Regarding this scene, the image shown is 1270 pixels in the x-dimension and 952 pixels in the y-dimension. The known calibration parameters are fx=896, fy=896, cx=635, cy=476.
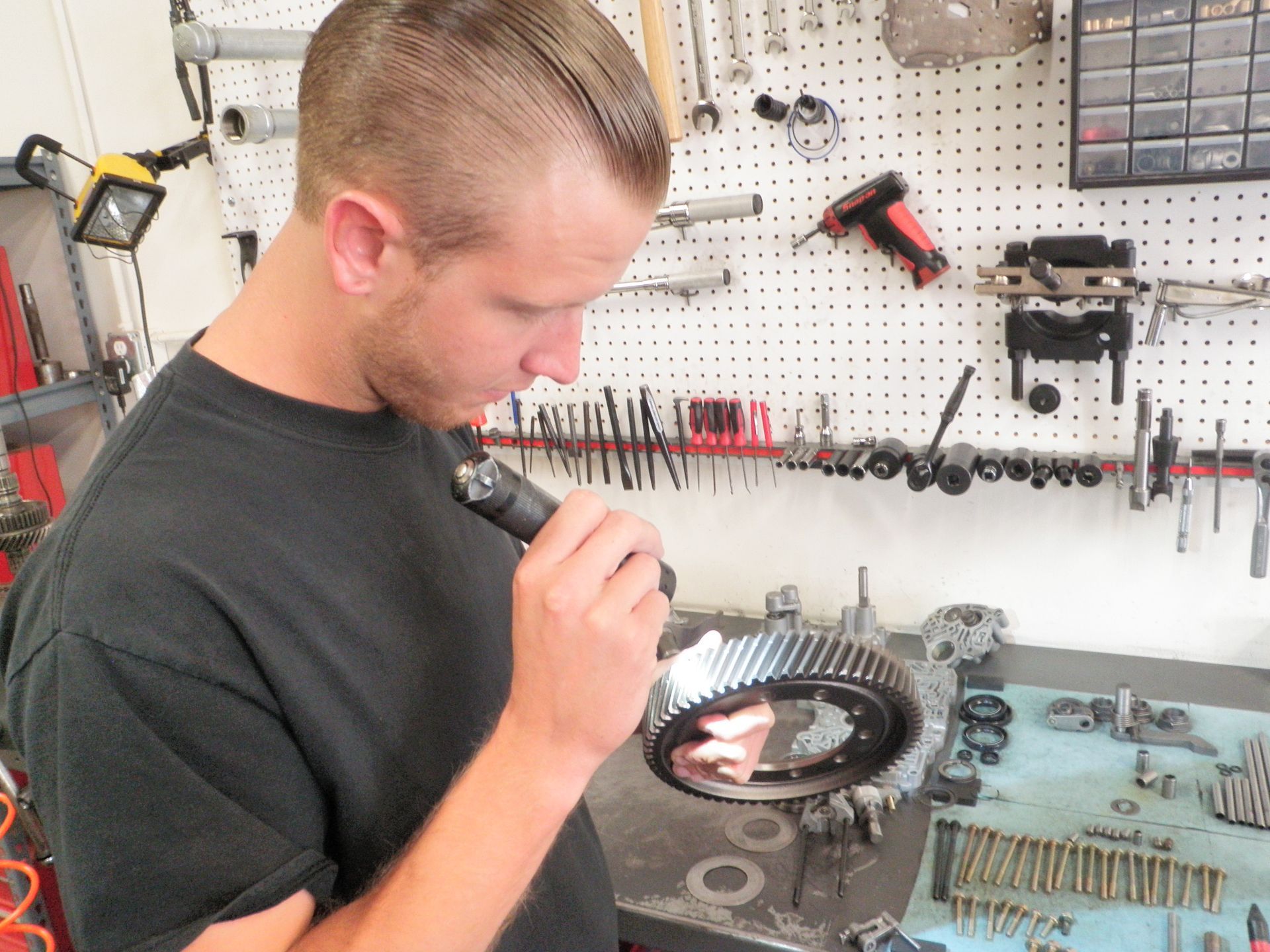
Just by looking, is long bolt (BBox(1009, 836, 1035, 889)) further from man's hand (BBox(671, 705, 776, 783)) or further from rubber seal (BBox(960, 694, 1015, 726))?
man's hand (BBox(671, 705, 776, 783))

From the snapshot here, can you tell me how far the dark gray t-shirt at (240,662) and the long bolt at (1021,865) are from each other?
65 centimetres

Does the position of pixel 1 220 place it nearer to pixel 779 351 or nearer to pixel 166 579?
pixel 779 351

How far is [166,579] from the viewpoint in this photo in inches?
28.3

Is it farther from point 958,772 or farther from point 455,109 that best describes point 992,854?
Answer: point 455,109

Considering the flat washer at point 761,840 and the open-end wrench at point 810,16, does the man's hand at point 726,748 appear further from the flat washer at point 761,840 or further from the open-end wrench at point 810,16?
the open-end wrench at point 810,16

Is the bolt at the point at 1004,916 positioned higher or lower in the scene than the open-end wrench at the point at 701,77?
lower

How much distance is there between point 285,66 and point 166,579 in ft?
5.94

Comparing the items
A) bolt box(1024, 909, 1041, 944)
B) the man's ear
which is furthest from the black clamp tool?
the man's ear

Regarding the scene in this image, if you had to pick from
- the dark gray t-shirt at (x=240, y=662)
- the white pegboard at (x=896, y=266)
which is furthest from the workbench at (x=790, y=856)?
the white pegboard at (x=896, y=266)

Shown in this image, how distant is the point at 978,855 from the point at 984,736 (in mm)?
329

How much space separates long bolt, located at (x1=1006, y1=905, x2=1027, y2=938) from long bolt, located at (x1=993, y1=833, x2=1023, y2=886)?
56 millimetres

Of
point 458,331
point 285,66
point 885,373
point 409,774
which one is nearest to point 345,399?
point 458,331

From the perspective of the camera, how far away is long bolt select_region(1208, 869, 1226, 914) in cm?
117

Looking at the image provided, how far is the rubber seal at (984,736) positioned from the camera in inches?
60.8
